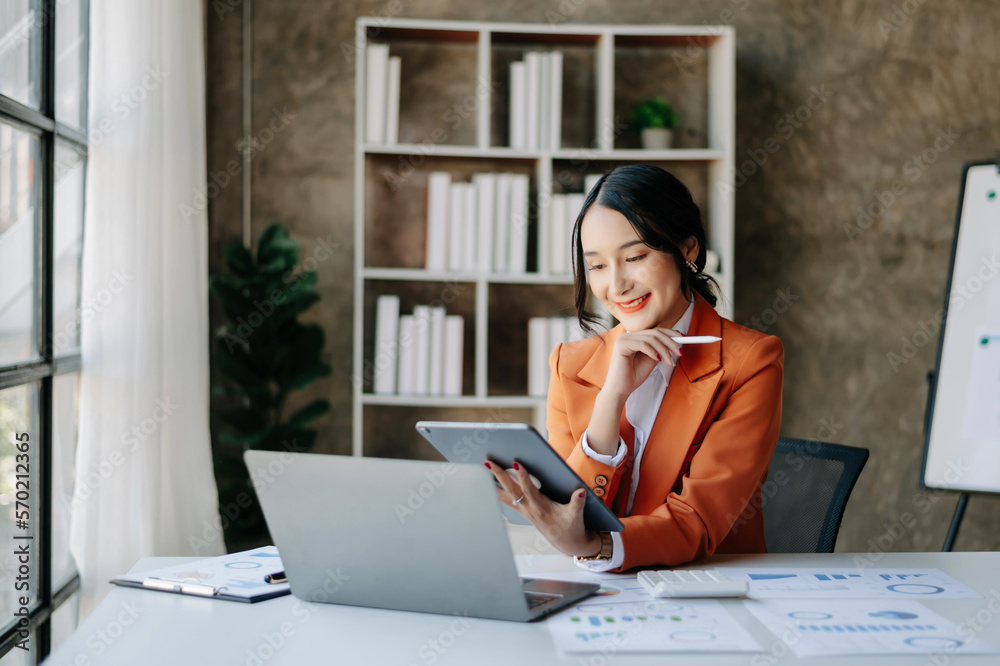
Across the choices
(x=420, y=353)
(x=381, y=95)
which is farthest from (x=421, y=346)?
(x=381, y=95)

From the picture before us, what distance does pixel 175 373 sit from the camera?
2.44m

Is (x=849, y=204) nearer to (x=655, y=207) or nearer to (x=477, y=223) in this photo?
(x=477, y=223)

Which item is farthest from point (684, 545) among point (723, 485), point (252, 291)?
point (252, 291)

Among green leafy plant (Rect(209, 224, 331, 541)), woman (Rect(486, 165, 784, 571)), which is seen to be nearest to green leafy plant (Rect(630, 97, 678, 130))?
green leafy plant (Rect(209, 224, 331, 541))

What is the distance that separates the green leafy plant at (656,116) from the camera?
3.15 m

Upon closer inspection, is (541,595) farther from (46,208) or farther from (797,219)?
(797,219)

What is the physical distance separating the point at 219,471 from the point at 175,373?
0.49 metres

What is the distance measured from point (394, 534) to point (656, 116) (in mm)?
2440

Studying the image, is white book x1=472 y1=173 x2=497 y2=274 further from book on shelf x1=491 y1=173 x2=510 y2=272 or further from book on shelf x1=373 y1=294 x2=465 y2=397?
book on shelf x1=373 y1=294 x2=465 y2=397

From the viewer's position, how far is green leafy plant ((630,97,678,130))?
3.15 meters

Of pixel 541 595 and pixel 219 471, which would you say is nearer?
pixel 541 595

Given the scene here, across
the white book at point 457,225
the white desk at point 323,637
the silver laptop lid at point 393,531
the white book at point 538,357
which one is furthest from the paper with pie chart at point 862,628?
the white book at point 457,225

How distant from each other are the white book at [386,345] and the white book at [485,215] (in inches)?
13.8

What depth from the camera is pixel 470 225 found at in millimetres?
3035
